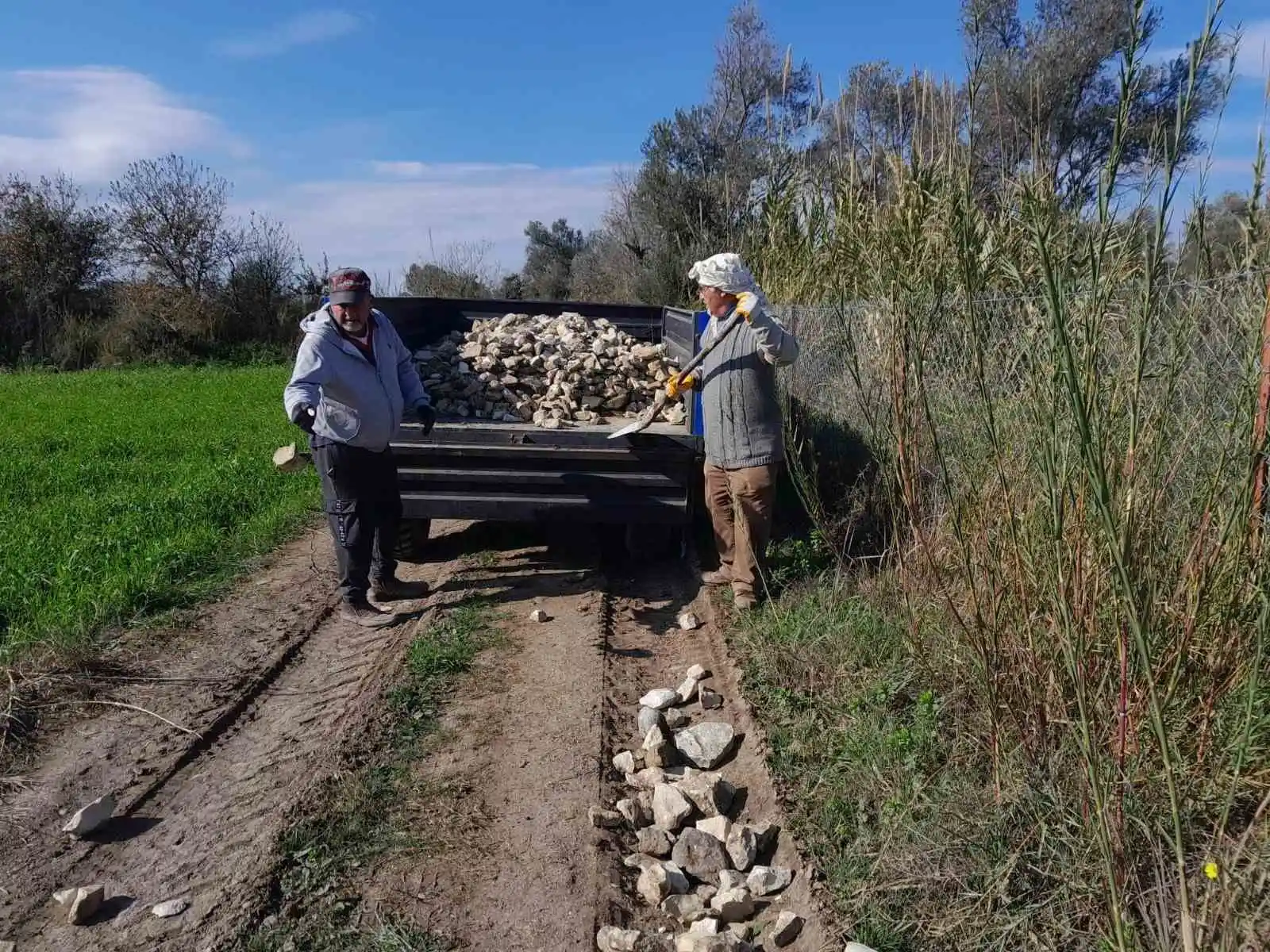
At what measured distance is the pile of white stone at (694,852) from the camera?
2906mm

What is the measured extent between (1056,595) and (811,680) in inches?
88.5

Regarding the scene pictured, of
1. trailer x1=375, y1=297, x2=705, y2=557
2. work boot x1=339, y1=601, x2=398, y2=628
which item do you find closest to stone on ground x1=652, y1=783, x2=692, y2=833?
work boot x1=339, y1=601, x2=398, y2=628

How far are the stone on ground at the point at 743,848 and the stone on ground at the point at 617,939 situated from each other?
1.74 feet

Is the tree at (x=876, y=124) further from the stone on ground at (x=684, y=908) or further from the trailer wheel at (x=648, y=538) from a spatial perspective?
the stone on ground at (x=684, y=908)

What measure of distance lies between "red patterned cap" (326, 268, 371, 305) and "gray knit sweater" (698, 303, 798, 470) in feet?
6.72

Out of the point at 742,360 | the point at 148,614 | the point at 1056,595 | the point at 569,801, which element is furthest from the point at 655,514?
the point at 1056,595

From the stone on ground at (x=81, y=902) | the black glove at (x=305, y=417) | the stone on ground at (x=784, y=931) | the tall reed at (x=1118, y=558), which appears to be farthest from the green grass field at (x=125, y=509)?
the tall reed at (x=1118, y=558)

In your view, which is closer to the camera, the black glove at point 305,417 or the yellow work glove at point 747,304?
the yellow work glove at point 747,304

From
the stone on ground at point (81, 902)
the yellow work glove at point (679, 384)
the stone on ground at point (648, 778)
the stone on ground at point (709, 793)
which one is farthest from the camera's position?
the yellow work glove at point (679, 384)

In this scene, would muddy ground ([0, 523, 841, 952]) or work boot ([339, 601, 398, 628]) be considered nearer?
muddy ground ([0, 523, 841, 952])

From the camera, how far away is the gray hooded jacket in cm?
529

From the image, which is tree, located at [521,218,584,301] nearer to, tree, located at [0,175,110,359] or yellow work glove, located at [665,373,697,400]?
tree, located at [0,175,110,359]

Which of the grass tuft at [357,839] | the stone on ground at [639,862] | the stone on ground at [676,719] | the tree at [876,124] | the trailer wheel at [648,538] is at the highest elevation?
the tree at [876,124]

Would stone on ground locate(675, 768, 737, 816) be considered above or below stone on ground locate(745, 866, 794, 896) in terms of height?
above
